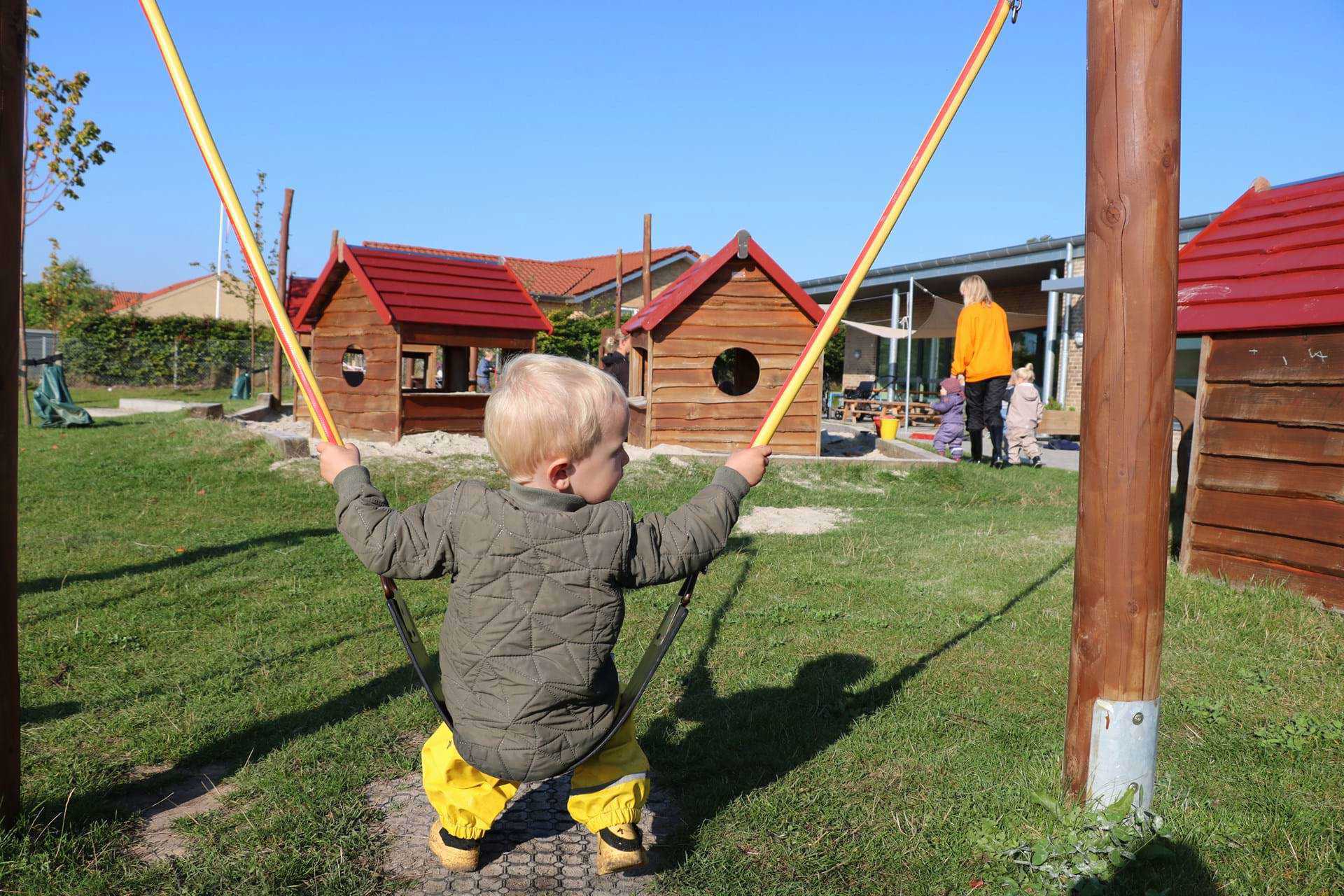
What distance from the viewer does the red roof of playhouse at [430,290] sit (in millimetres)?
11734

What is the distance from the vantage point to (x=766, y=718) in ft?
12.4

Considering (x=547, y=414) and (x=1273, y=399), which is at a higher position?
(x=1273, y=399)

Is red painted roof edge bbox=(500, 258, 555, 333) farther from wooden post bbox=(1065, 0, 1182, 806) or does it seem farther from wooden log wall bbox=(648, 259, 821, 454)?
wooden post bbox=(1065, 0, 1182, 806)

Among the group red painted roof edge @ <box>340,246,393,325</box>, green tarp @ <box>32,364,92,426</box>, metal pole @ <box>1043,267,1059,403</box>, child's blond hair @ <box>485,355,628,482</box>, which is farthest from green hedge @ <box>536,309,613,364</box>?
child's blond hair @ <box>485,355,628,482</box>

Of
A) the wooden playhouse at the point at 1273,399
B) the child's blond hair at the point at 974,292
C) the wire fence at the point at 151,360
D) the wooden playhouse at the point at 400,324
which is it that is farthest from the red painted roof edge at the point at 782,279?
the wire fence at the point at 151,360

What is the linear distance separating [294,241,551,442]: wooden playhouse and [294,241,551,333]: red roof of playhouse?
1cm

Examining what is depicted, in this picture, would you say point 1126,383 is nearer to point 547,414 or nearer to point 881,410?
point 547,414

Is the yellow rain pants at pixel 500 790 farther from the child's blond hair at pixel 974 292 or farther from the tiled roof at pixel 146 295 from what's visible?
the tiled roof at pixel 146 295

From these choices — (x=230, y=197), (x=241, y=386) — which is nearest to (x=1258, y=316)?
(x=230, y=197)

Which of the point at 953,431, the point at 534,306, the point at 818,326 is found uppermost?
the point at 534,306

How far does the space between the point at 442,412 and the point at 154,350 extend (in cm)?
2251

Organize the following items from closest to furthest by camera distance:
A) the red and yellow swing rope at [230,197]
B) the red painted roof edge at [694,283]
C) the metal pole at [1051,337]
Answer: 1. the red and yellow swing rope at [230,197]
2. the red painted roof edge at [694,283]
3. the metal pole at [1051,337]

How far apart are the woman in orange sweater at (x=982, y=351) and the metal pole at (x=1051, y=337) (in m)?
9.52

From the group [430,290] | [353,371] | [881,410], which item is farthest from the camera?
[881,410]
